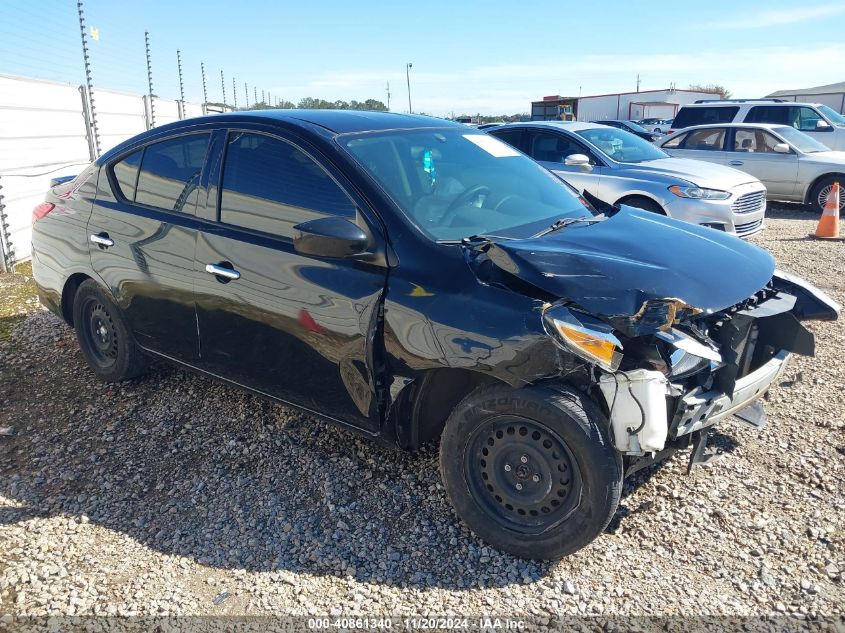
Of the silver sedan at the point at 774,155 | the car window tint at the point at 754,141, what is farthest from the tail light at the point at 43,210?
the car window tint at the point at 754,141

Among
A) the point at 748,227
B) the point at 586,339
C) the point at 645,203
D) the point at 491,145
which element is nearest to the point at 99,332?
the point at 491,145

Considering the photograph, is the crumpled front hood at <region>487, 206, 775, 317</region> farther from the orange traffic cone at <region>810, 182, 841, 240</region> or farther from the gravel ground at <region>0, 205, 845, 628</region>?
the orange traffic cone at <region>810, 182, 841, 240</region>

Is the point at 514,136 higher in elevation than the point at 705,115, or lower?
lower

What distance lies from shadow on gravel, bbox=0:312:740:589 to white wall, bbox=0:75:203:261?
4.47 meters

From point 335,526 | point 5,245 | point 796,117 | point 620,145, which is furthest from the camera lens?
point 796,117

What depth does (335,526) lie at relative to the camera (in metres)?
3.07

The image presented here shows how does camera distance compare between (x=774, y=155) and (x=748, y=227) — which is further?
(x=774, y=155)

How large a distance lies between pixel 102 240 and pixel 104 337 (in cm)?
74

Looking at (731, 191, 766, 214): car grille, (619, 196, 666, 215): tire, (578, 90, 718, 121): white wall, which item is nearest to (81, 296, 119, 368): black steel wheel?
(619, 196, 666, 215): tire

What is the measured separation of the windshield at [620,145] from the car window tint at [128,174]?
625 cm

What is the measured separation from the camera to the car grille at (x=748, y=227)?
8.06 meters

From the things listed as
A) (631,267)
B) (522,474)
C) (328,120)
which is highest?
(328,120)

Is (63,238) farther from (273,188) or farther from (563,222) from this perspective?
(563,222)

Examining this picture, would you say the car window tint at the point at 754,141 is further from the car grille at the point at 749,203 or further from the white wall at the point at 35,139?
the white wall at the point at 35,139
